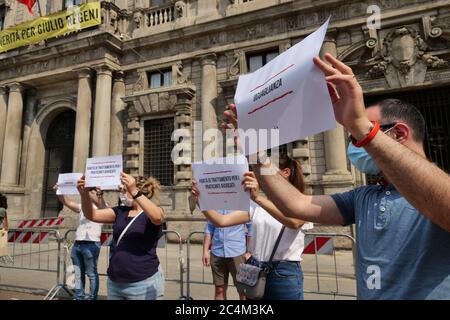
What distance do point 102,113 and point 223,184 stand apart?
11.6m

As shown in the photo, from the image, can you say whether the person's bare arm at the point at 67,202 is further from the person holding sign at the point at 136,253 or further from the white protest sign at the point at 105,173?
the person holding sign at the point at 136,253

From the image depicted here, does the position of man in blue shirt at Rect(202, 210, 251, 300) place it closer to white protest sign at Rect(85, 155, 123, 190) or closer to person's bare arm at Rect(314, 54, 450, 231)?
white protest sign at Rect(85, 155, 123, 190)

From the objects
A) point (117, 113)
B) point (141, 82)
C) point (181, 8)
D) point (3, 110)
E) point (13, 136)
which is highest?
point (181, 8)

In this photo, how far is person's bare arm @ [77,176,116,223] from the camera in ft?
12.7

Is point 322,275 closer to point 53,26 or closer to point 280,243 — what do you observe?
point 280,243

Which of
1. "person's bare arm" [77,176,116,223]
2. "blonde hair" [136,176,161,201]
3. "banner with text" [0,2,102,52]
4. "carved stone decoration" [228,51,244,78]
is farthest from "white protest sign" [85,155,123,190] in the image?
"banner with text" [0,2,102,52]

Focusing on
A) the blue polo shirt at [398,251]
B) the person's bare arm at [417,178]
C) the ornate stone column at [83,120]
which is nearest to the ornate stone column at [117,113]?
the ornate stone column at [83,120]

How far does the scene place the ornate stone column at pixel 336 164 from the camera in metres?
10.5

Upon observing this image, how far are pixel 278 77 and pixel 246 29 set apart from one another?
11.5 meters

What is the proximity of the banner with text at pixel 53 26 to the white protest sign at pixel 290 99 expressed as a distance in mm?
13664

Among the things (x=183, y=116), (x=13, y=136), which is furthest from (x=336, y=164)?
(x=13, y=136)

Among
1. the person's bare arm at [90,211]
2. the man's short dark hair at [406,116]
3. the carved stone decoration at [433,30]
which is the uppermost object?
the carved stone decoration at [433,30]

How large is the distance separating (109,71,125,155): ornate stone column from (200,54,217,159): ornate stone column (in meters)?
3.78

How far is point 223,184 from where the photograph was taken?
3303 millimetres
